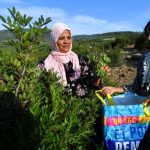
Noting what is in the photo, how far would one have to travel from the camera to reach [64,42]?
6281mm

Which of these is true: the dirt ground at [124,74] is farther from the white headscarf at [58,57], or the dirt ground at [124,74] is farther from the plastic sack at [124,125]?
the plastic sack at [124,125]

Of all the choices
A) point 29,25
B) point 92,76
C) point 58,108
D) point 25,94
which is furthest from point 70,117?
point 92,76

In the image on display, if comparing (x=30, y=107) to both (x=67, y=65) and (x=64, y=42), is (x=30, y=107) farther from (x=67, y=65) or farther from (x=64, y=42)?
(x=64, y=42)

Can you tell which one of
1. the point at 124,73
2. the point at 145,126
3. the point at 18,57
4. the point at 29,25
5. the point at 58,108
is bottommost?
the point at 124,73

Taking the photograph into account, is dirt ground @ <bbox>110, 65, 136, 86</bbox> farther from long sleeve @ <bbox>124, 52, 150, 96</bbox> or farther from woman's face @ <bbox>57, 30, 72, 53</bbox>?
long sleeve @ <bbox>124, 52, 150, 96</bbox>

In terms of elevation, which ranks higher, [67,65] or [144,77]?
[144,77]

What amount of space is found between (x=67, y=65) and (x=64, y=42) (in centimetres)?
44

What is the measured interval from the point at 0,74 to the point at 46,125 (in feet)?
Result: 2.07

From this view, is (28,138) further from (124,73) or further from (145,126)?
(124,73)

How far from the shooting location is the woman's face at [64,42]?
627cm

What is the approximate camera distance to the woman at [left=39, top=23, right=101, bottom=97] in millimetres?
5259

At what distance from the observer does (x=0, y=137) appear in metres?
3.63

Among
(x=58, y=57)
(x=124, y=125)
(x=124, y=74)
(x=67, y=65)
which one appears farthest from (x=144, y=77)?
(x=124, y=74)

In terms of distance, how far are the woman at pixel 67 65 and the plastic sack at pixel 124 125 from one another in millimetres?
683
